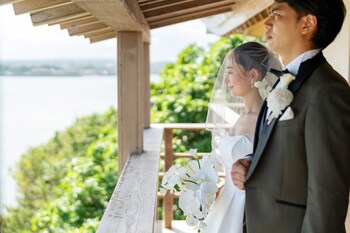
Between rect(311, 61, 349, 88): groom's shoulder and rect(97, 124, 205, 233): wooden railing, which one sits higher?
rect(311, 61, 349, 88): groom's shoulder

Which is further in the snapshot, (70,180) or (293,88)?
(70,180)

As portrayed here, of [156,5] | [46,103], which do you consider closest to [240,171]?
[156,5]

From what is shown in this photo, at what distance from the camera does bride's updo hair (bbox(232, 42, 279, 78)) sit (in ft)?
7.22

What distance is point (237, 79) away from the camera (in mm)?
2207

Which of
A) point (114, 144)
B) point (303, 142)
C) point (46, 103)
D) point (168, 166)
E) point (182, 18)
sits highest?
point (182, 18)

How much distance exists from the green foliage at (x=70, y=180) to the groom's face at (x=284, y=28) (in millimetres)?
874

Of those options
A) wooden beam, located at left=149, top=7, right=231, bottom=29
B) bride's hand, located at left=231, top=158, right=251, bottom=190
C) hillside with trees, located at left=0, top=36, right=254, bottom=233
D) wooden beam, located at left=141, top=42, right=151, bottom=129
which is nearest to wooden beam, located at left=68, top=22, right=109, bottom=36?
wooden beam, located at left=149, top=7, right=231, bottom=29

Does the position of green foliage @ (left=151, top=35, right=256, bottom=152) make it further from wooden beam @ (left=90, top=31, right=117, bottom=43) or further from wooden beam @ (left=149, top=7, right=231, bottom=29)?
wooden beam @ (left=90, top=31, right=117, bottom=43)

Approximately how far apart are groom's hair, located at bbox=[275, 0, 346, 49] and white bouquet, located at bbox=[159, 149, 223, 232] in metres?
0.71

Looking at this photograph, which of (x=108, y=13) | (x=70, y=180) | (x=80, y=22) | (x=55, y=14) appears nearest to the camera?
(x=108, y=13)

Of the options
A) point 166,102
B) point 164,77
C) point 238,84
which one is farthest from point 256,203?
point 164,77

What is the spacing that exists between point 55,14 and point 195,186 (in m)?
1.32

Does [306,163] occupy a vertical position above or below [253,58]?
below

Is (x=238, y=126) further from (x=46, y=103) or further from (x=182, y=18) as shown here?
(x=46, y=103)
